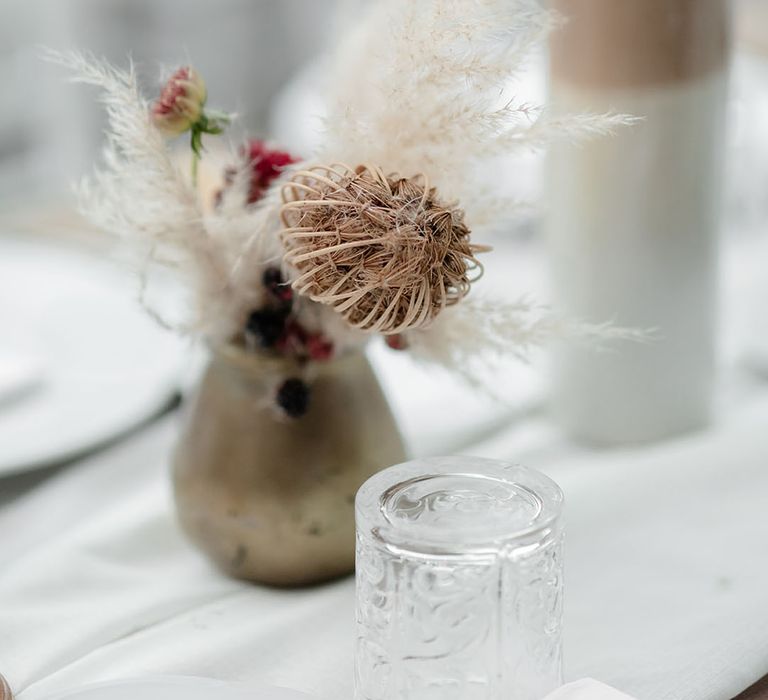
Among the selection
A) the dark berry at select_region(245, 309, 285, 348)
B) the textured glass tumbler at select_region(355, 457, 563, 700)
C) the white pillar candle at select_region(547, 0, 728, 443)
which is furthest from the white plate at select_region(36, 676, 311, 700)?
the white pillar candle at select_region(547, 0, 728, 443)

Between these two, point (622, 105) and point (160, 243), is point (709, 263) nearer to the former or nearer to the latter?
point (622, 105)

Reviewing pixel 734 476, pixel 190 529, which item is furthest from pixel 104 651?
pixel 734 476

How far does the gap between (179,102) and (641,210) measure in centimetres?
27

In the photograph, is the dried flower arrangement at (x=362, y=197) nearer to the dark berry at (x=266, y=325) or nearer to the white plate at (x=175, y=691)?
the dark berry at (x=266, y=325)

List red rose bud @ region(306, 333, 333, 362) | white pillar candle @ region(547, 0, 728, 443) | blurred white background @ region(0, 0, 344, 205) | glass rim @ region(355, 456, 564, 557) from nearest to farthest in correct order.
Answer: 1. glass rim @ region(355, 456, 564, 557)
2. red rose bud @ region(306, 333, 333, 362)
3. white pillar candle @ region(547, 0, 728, 443)
4. blurred white background @ region(0, 0, 344, 205)

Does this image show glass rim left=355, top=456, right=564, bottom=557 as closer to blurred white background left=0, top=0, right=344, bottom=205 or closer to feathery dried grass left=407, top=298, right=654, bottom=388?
feathery dried grass left=407, top=298, right=654, bottom=388

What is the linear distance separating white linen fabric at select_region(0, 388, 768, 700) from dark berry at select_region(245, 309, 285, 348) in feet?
0.36

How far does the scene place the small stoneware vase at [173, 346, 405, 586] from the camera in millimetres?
435

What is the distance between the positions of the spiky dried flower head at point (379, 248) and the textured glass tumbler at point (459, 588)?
6 centimetres

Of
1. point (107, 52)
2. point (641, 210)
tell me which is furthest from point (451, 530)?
point (107, 52)

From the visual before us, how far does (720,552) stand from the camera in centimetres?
48

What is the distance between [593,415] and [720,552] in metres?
0.14

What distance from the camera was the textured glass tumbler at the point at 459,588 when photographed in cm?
33

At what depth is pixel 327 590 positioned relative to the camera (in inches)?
18.0
